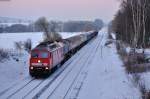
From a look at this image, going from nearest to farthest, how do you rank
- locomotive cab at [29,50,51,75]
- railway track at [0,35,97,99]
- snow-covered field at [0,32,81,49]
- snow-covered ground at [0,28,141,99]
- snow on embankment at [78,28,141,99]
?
snow on embankment at [78,28,141,99]
snow-covered ground at [0,28,141,99]
railway track at [0,35,97,99]
locomotive cab at [29,50,51,75]
snow-covered field at [0,32,81,49]

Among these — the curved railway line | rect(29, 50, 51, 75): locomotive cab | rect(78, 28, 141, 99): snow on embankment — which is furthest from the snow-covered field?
rect(78, 28, 141, 99): snow on embankment

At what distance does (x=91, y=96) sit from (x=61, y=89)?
9.55 ft

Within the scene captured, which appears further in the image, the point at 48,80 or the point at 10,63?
the point at 10,63

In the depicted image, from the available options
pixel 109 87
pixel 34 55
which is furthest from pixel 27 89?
pixel 34 55

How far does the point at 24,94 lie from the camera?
65.4ft

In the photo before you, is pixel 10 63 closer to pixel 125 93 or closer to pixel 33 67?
pixel 33 67

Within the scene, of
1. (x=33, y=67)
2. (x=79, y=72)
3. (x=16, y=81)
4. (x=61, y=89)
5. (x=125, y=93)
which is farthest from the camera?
(x=79, y=72)

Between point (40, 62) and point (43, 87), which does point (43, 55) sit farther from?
point (43, 87)

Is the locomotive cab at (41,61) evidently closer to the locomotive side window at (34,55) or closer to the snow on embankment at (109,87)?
the locomotive side window at (34,55)

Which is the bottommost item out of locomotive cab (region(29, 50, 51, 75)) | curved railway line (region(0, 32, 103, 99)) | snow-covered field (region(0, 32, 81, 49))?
snow-covered field (region(0, 32, 81, 49))

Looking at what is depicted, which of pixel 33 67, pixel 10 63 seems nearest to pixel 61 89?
pixel 33 67

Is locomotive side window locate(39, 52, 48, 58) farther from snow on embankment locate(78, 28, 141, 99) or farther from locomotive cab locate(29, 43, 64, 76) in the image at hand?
snow on embankment locate(78, 28, 141, 99)

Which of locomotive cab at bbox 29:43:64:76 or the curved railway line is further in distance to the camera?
locomotive cab at bbox 29:43:64:76

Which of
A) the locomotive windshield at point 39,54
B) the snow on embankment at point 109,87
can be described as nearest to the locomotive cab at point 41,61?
the locomotive windshield at point 39,54
